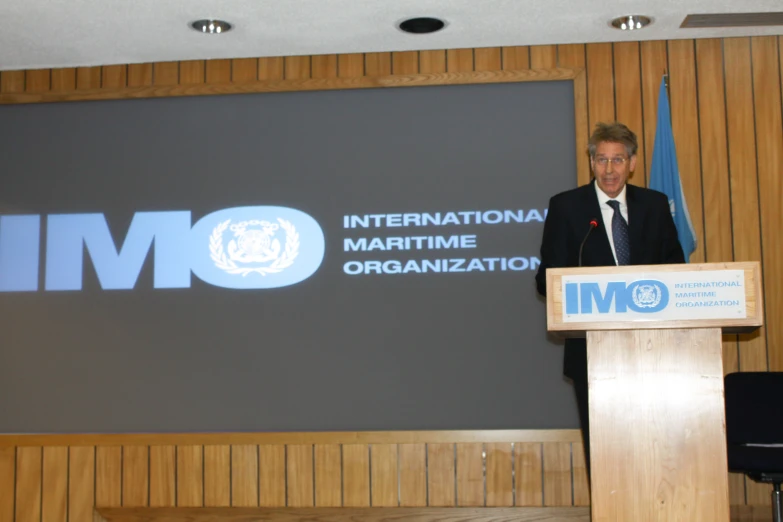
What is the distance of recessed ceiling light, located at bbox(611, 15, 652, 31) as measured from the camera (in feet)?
15.4

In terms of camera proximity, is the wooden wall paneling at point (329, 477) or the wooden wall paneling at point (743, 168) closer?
the wooden wall paneling at point (743, 168)

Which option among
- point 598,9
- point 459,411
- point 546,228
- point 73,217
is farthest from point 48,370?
point 598,9

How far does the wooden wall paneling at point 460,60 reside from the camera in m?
5.12

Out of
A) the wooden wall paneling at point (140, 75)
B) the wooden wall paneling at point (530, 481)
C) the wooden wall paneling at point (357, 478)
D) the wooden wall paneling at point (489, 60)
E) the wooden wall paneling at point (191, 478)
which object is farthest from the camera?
the wooden wall paneling at point (140, 75)

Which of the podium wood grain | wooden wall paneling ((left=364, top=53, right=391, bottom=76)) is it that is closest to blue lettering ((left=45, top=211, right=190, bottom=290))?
wooden wall paneling ((left=364, top=53, right=391, bottom=76))

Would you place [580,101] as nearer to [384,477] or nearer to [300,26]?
[300,26]

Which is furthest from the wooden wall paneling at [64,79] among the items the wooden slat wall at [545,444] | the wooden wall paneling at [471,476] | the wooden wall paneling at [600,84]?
the wooden wall paneling at [471,476]

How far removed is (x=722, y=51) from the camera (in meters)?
4.97

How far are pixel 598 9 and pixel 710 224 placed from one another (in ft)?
4.20

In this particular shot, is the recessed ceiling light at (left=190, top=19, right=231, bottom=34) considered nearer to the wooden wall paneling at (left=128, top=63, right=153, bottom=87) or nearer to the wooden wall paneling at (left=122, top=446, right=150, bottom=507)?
the wooden wall paneling at (left=128, top=63, right=153, bottom=87)

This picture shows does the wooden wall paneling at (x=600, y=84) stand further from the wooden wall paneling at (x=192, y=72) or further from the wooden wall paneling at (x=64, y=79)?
the wooden wall paneling at (x=64, y=79)

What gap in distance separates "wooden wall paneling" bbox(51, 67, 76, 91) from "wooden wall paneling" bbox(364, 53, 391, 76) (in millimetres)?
1731

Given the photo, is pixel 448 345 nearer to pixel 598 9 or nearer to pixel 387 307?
pixel 387 307

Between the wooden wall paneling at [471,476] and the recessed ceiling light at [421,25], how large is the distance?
2.20 meters
